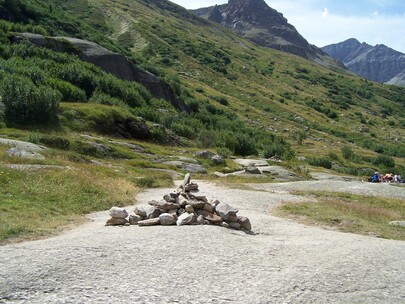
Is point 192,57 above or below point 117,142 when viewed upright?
above

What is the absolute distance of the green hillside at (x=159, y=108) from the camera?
4706cm

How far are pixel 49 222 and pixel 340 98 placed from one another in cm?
19695

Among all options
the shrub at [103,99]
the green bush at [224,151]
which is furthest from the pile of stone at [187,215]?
the shrub at [103,99]

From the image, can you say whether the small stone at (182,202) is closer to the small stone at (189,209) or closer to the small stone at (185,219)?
the small stone at (189,209)

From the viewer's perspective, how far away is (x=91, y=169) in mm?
30656

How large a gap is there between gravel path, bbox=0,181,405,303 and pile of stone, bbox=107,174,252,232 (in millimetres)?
1075

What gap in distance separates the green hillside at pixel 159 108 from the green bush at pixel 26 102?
4.4 inches

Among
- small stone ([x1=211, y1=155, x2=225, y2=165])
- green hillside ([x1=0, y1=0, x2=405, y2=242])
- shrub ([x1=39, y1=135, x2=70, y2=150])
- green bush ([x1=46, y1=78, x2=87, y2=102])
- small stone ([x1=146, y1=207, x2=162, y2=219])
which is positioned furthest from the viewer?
green bush ([x1=46, y1=78, x2=87, y2=102])

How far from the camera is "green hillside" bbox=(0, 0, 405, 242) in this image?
47.1 m

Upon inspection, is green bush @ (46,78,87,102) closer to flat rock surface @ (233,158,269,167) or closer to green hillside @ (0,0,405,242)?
green hillside @ (0,0,405,242)

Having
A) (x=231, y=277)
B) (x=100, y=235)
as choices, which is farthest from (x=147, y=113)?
(x=231, y=277)

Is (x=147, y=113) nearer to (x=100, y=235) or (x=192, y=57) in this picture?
(x=100, y=235)

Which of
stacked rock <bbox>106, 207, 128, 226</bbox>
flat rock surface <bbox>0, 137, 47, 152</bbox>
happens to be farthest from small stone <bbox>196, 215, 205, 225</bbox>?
flat rock surface <bbox>0, 137, 47, 152</bbox>

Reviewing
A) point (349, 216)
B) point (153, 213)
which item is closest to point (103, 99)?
point (349, 216)
